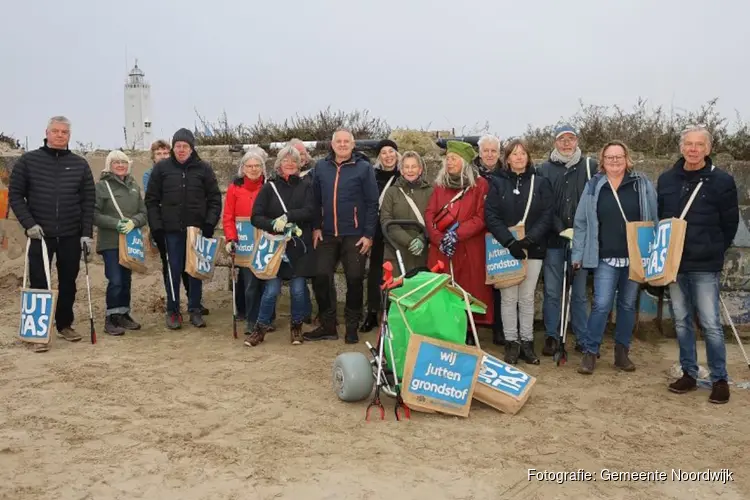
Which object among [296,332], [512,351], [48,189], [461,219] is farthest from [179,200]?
[512,351]

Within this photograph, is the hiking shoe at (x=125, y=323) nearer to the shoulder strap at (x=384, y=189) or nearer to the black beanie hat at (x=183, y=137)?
the black beanie hat at (x=183, y=137)

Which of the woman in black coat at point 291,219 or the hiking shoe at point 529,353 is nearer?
the hiking shoe at point 529,353

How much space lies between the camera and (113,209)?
7.21 m

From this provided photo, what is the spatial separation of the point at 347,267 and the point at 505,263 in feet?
5.22

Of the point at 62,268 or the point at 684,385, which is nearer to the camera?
the point at 684,385

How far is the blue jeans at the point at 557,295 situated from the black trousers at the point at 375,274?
1.73 metres

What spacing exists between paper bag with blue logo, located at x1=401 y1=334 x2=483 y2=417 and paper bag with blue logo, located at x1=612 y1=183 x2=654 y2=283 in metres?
1.63

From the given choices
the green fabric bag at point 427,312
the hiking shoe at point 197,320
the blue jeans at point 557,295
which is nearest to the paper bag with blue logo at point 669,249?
the blue jeans at point 557,295

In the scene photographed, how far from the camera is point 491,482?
378 cm

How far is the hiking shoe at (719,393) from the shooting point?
516 cm

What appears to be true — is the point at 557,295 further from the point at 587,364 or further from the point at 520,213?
the point at 520,213

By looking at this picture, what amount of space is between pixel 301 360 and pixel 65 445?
92.0 inches

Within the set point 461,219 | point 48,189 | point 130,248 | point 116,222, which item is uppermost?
point 48,189

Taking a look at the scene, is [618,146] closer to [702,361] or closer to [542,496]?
[702,361]
